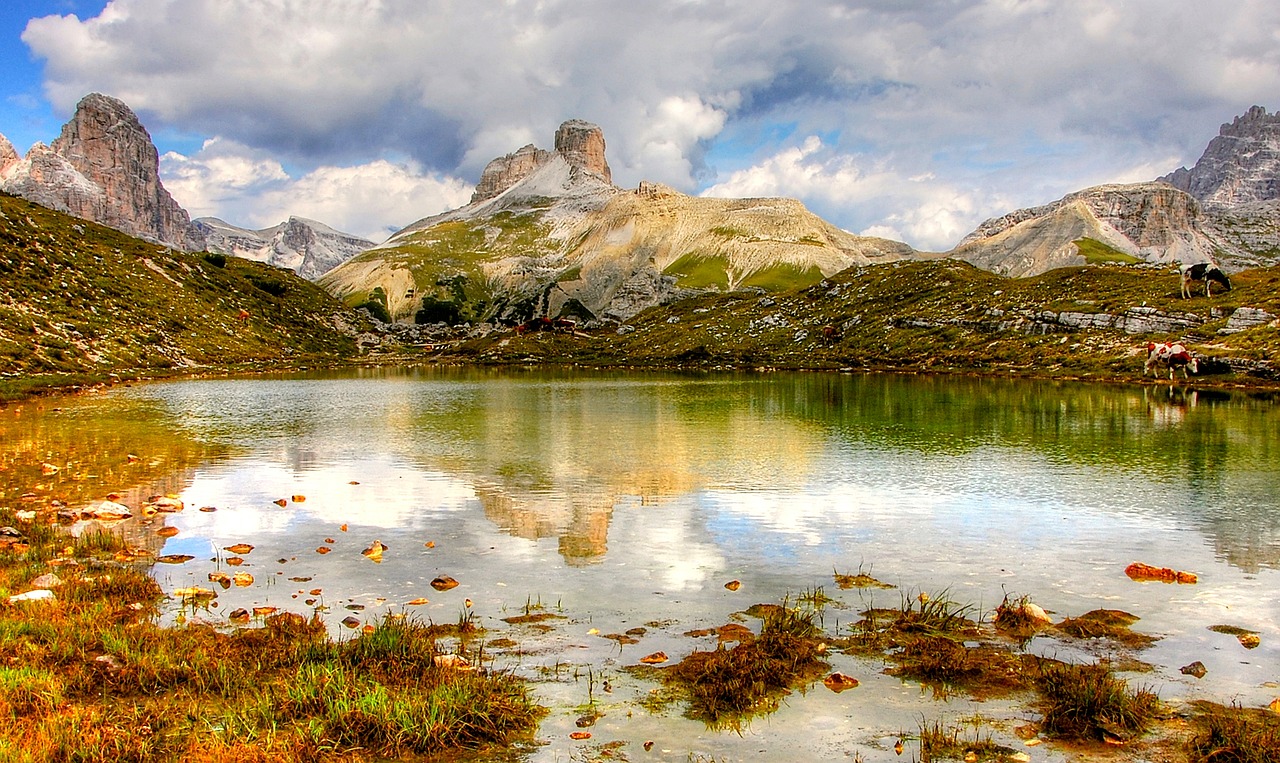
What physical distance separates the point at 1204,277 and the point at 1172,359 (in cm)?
3535

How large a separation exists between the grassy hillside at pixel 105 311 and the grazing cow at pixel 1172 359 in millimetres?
121024

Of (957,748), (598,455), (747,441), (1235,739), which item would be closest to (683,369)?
(747,441)

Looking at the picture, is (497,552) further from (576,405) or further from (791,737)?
(576,405)

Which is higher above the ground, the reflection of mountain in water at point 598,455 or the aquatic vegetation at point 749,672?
the reflection of mountain in water at point 598,455

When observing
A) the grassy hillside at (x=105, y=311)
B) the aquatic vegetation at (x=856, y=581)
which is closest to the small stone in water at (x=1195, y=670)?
the aquatic vegetation at (x=856, y=581)

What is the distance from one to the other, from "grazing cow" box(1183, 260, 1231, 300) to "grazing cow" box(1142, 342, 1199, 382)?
27585 mm

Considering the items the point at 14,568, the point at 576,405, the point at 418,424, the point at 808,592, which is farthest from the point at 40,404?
the point at 808,592

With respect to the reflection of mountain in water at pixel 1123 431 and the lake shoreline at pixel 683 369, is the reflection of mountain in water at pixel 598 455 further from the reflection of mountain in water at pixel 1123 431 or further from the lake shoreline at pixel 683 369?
the lake shoreline at pixel 683 369

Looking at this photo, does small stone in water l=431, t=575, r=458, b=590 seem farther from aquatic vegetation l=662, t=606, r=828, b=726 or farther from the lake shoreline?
the lake shoreline

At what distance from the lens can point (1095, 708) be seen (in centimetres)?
1180

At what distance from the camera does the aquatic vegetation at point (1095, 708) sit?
1143 centimetres

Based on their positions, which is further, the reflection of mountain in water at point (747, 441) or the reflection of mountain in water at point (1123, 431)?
the reflection of mountain in water at point (747, 441)

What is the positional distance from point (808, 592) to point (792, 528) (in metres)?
7.00

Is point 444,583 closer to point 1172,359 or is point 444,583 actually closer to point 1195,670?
point 1195,670
